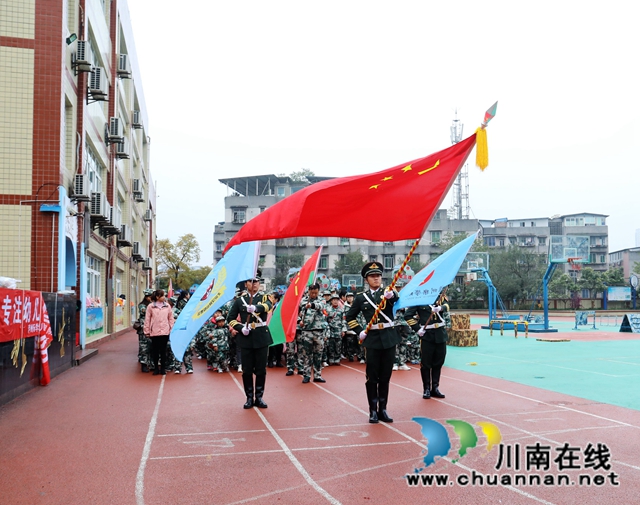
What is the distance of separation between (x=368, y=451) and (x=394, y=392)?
12.9 ft

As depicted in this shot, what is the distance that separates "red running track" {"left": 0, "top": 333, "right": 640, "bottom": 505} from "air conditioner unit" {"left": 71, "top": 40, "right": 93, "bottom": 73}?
10584 millimetres

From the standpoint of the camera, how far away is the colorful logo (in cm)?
613

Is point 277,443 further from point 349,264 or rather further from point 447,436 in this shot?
point 349,264

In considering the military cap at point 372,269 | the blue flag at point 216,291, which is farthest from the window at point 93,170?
the military cap at point 372,269

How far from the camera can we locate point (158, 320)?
40.9 feet

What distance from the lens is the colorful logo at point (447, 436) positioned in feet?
20.1

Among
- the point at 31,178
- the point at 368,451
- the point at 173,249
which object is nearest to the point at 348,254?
the point at 173,249

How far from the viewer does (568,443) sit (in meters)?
6.40

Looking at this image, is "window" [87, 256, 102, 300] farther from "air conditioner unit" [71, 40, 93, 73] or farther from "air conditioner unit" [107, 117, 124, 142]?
Answer: "air conditioner unit" [71, 40, 93, 73]

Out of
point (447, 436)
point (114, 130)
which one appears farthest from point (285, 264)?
point (447, 436)

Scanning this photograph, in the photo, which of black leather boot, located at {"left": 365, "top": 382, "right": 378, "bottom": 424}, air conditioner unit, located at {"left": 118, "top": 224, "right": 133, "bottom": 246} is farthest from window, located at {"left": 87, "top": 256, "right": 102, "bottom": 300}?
black leather boot, located at {"left": 365, "top": 382, "right": 378, "bottom": 424}

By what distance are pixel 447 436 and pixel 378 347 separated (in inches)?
53.6

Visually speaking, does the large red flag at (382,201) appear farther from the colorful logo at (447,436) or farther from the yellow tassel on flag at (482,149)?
the colorful logo at (447,436)

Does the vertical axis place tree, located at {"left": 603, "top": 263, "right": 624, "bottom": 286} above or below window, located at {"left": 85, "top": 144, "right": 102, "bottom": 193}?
below
